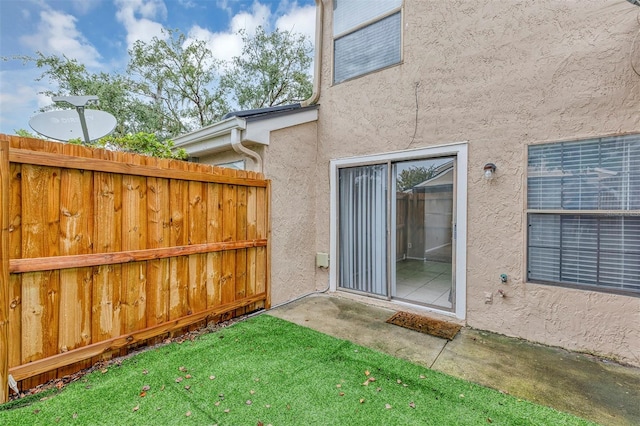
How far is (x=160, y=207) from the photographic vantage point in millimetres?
3607

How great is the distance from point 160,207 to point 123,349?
1.70 m

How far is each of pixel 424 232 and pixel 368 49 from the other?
16.6 feet

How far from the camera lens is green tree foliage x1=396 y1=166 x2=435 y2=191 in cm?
520

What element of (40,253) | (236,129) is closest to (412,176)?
(236,129)

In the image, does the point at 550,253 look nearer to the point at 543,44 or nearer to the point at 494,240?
the point at 494,240

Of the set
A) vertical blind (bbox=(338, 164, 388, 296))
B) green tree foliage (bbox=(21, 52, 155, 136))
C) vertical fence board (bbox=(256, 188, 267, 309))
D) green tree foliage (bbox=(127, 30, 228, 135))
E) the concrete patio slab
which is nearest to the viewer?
the concrete patio slab

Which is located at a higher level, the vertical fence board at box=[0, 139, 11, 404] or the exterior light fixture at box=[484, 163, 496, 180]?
the exterior light fixture at box=[484, 163, 496, 180]

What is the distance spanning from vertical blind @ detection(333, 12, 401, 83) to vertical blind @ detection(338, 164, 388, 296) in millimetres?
1871

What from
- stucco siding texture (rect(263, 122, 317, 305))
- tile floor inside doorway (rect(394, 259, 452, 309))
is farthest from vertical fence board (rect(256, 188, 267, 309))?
tile floor inside doorway (rect(394, 259, 452, 309))

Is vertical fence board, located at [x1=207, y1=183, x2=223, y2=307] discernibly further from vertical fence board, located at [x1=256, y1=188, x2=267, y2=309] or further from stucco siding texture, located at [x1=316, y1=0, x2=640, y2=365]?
stucco siding texture, located at [x1=316, y1=0, x2=640, y2=365]

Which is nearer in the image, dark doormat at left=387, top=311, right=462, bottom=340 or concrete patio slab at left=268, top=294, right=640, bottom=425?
concrete patio slab at left=268, top=294, right=640, bottom=425

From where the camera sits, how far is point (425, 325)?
14.2 ft

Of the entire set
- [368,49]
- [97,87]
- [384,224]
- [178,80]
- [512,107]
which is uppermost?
[178,80]

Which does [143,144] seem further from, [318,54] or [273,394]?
[273,394]
